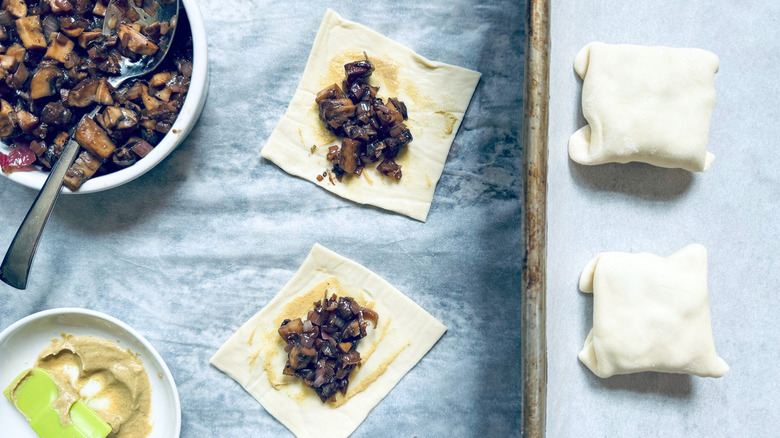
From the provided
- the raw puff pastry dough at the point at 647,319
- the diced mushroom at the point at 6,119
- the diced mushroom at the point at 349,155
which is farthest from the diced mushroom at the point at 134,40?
the raw puff pastry dough at the point at 647,319

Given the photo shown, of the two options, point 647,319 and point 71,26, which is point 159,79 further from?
point 647,319

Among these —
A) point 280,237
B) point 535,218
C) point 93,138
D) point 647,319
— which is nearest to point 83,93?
point 93,138

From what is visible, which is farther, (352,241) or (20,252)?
(352,241)

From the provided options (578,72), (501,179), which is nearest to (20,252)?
(501,179)

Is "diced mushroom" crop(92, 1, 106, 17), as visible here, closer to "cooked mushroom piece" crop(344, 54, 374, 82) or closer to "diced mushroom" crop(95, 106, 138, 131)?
"diced mushroom" crop(95, 106, 138, 131)

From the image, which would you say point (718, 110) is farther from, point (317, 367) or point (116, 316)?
point (116, 316)

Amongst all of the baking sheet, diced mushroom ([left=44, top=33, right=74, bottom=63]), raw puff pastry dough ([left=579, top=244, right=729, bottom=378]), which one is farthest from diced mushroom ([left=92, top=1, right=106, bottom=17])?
raw puff pastry dough ([left=579, top=244, right=729, bottom=378])
